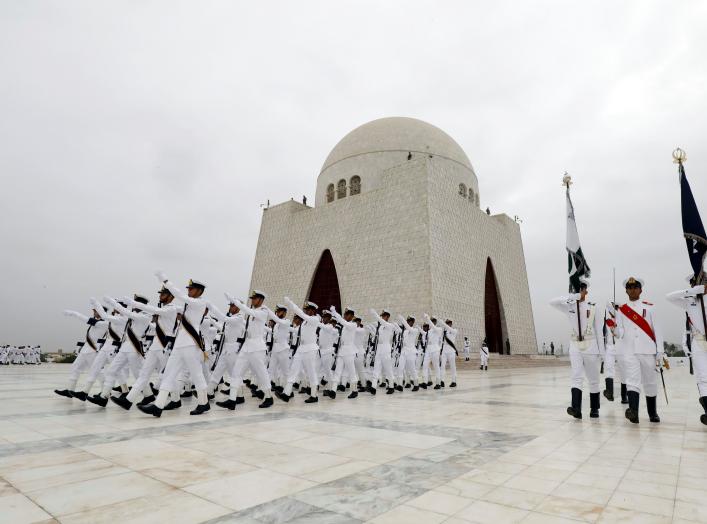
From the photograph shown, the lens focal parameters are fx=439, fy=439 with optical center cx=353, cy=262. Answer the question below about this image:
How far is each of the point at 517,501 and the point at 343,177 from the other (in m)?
26.4

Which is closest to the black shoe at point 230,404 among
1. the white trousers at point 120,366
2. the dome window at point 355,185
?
the white trousers at point 120,366

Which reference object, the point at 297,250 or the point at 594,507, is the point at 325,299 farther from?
the point at 594,507

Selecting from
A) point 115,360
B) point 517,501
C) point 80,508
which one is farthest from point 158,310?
point 517,501

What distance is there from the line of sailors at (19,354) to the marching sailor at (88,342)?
82.2 feet

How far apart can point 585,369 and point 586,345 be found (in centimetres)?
38

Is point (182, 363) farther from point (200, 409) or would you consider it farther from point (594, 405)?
point (594, 405)

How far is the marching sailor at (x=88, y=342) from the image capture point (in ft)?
25.1

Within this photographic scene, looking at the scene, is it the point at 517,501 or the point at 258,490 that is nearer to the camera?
the point at 517,501

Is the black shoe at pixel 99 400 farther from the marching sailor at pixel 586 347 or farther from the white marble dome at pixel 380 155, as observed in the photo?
the white marble dome at pixel 380 155

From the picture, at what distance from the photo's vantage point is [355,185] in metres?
27.5

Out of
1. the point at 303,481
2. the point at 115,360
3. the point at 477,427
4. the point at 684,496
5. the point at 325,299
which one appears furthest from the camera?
the point at 325,299

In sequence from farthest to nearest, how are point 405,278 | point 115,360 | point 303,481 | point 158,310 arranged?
1. point 405,278
2. point 115,360
3. point 158,310
4. point 303,481

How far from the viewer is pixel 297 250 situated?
90.4 ft

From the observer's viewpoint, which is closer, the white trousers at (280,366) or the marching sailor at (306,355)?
the marching sailor at (306,355)
